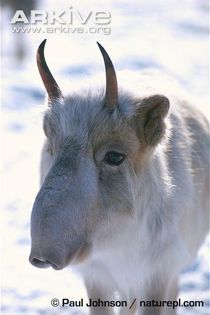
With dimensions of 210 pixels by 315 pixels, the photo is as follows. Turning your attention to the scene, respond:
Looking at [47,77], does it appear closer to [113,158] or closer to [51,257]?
[113,158]

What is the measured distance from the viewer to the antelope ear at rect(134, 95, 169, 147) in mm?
4234

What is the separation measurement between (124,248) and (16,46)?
30.7ft

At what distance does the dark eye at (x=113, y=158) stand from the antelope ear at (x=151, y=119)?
0.56 feet

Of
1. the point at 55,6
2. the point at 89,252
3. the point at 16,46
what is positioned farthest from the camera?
the point at 55,6

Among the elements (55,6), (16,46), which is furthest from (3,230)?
(55,6)

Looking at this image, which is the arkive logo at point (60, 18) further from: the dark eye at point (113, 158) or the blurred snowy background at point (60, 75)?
the dark eye at point (113, 158)

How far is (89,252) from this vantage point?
4.14 metres

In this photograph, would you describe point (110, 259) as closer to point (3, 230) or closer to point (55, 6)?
point (3, 230)

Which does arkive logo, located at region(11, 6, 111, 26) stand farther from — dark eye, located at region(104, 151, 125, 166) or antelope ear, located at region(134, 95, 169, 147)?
dark eye, located at region(104, 151, 125, 166)

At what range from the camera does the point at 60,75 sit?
11430mm

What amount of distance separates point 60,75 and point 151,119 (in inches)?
286

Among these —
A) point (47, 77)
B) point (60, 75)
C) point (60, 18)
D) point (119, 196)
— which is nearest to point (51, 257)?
point (119, 196)

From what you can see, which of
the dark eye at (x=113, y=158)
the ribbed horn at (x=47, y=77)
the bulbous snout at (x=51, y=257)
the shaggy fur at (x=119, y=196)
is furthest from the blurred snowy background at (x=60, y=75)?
the bulbous snout at (x=51, y=257)

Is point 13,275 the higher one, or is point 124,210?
point 124,210
